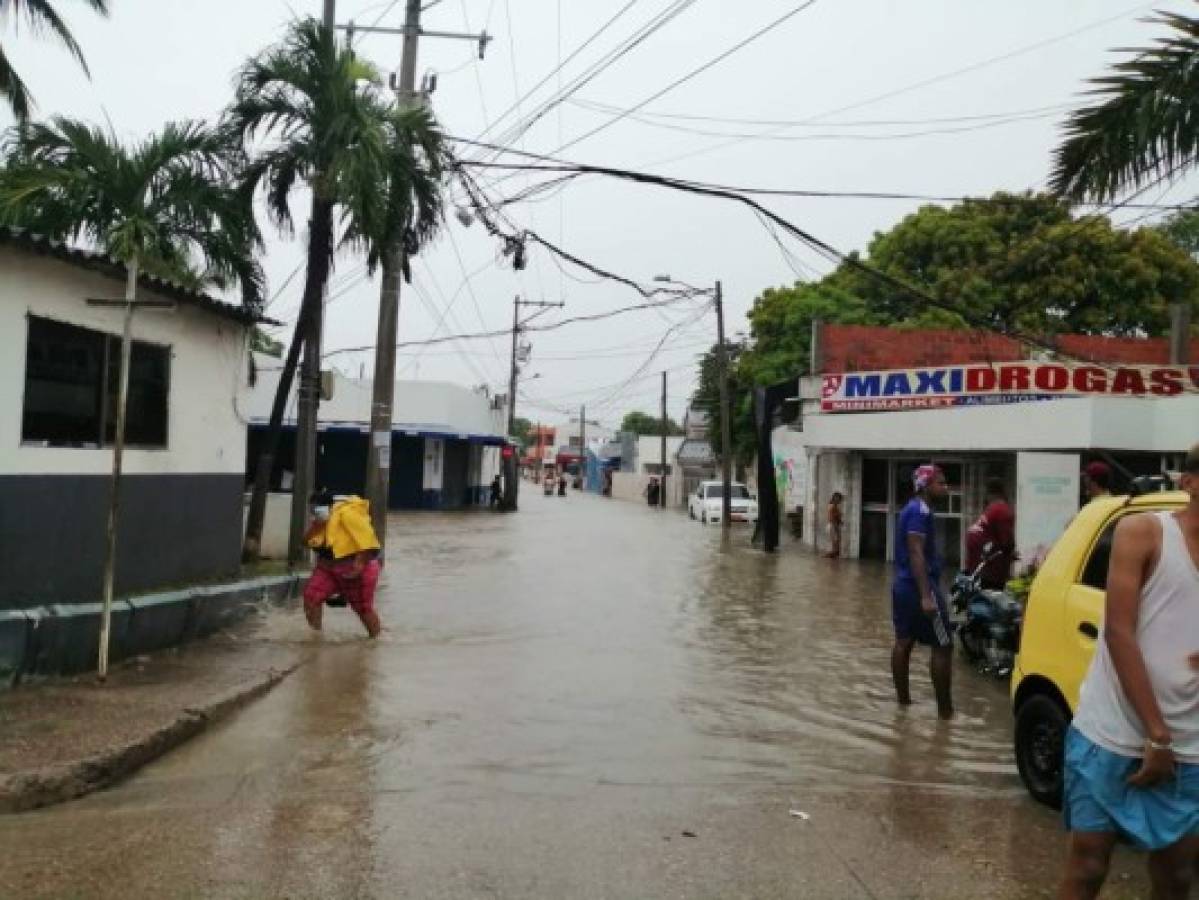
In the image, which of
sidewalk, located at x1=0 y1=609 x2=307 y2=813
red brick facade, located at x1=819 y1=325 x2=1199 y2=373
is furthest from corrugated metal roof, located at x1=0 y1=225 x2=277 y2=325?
red brick facade, located at x1=819 y1=325 x2=1199 y2=373

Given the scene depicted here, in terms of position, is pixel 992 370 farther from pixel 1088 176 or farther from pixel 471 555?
pixel 1088 176

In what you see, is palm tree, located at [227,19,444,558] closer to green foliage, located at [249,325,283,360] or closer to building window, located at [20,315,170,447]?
building window, located at [20,315,170,447]

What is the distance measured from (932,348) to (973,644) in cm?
1623

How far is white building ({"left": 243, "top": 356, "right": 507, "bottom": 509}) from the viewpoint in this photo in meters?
36.6

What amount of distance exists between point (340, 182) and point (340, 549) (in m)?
5.09

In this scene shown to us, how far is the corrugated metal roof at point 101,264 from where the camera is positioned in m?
7.75

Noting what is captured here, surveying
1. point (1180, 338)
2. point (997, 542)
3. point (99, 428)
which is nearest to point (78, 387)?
point (99, 428)

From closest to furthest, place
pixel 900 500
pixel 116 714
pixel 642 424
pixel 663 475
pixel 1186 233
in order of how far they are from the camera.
Result: 1. pixel 116 714
2. pixel 900 500
3. pixel 1186 233
4. pixel 663 475
5. pixel 642 424

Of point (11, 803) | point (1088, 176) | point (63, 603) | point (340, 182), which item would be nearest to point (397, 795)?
point (11, 803)

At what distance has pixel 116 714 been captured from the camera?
673 centimetres

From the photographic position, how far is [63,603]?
27.9 feet

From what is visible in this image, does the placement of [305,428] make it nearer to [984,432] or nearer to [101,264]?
[101,264]

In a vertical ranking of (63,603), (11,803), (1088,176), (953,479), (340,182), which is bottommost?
(11,803)

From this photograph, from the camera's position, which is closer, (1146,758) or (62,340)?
(1146,758)
